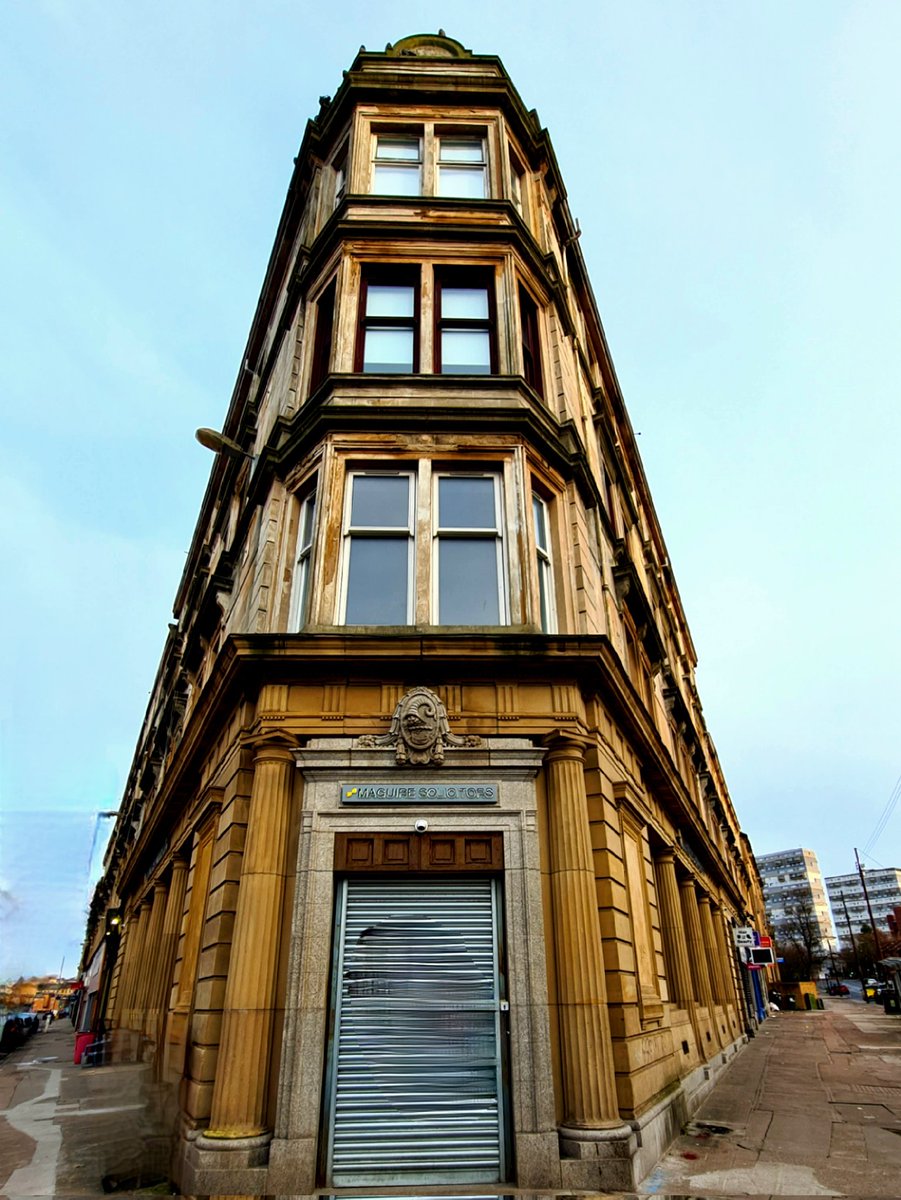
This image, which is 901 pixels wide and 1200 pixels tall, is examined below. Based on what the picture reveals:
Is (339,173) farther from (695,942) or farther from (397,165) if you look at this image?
(695,942)

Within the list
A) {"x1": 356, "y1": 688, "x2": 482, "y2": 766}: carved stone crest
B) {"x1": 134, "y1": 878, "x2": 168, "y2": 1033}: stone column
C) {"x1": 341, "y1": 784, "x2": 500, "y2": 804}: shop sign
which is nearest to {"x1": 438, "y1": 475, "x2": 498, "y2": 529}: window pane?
{"x1": 356, "y1": 688, "x2": 482, "y2": 766}: carved stone crest

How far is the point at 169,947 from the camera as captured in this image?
1583cm

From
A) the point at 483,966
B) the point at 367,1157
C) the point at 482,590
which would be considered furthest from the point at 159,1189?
the point at 482,590

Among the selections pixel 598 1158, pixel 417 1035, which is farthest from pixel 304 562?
pixel 598 1158

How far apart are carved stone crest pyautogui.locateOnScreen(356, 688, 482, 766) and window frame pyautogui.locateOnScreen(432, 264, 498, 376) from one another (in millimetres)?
6172

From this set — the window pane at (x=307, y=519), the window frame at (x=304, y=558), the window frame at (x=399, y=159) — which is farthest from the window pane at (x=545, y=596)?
the window frame at (x=399, y=159)

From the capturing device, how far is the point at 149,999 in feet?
61.1

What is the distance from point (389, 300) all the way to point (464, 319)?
1478 millimetres

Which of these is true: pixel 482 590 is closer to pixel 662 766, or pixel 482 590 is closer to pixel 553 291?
pixel 662 766

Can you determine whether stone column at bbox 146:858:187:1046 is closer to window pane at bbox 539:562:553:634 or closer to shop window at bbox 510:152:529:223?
window pane at bbox 539:562:553:634

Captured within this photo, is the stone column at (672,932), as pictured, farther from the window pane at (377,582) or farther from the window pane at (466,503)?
the window pane at (377,582)

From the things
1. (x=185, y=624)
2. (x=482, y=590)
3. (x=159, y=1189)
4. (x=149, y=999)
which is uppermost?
(x=185, y=624)

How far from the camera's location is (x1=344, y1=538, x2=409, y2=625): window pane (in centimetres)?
1042

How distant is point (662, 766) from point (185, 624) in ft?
57.7
